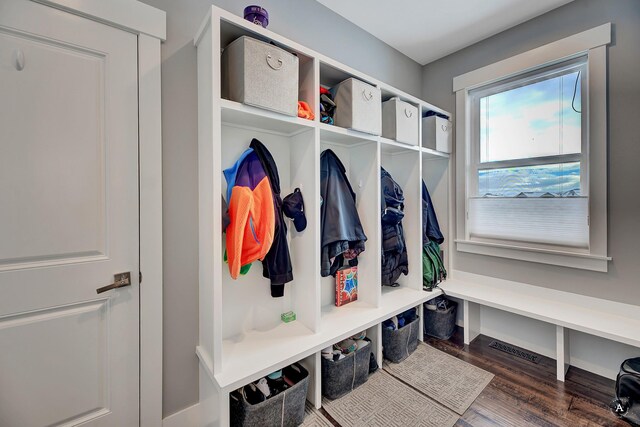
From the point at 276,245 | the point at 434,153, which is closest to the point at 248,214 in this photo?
the point at 276,245

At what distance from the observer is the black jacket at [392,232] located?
7.28 feet

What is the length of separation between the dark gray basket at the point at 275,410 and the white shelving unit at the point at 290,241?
0.29 ft

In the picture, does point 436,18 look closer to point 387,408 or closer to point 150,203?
point 150,203

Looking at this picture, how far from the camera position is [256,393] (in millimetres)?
1480

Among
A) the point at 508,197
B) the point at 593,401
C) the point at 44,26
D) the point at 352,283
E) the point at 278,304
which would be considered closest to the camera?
the point at 44,26

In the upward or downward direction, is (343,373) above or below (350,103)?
below

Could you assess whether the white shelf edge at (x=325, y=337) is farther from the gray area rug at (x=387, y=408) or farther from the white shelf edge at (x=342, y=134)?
the white shelf edge at (x=342, y=134)

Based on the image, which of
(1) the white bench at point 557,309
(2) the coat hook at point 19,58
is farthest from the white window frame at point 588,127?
(2) the coat hook at point 19,58

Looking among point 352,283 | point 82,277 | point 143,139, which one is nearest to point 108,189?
point 143,139

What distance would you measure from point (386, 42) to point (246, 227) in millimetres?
2360

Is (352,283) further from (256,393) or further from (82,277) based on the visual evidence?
(82,277)

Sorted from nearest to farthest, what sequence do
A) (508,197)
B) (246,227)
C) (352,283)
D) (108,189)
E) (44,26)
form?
1. (44,26)
2. (108,189)
3. (246,227)
4. (352,283)
5. (508,197)

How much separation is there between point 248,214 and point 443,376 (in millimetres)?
1856

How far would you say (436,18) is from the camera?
223 cm
